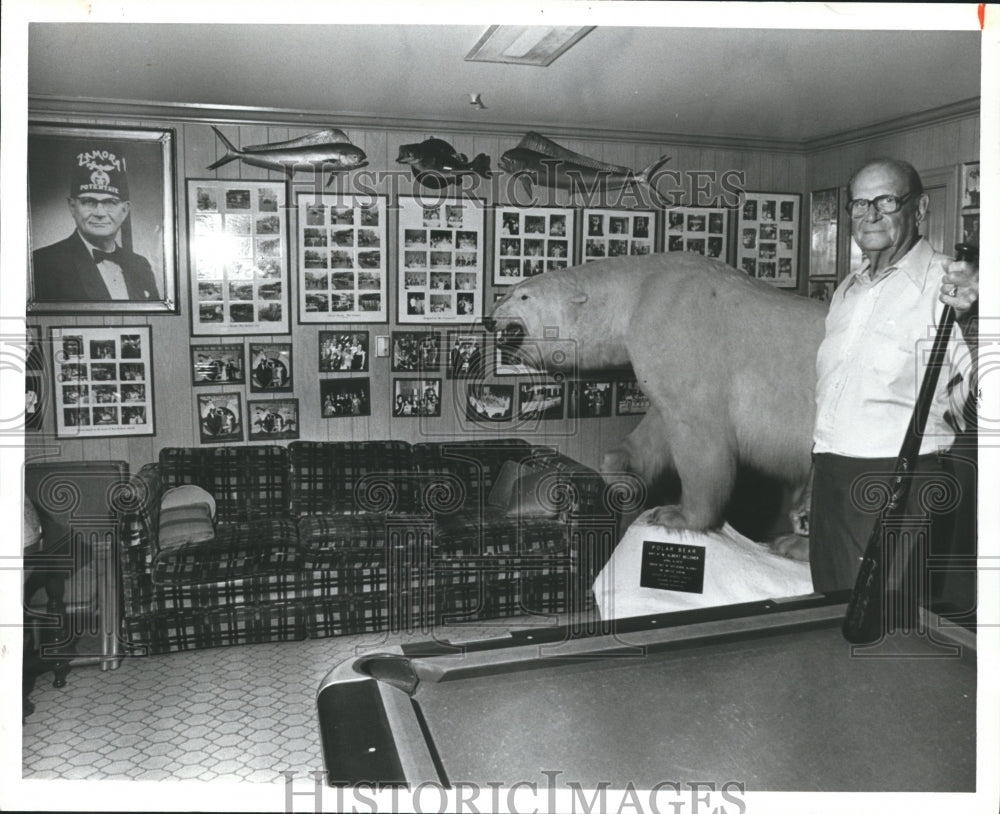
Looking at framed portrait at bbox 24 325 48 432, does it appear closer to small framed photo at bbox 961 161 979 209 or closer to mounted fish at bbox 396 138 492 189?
mounted fish at bbox 396 138 492 189

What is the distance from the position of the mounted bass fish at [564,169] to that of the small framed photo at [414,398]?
3.68ft

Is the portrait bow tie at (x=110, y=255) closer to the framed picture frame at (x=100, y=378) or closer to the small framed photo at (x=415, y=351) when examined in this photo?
the framed picture frame at (x=100, y=378)

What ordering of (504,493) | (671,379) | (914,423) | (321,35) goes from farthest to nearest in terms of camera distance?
1. (504,493)
2. (671,379)
3. (321,35)
4. (914,423)

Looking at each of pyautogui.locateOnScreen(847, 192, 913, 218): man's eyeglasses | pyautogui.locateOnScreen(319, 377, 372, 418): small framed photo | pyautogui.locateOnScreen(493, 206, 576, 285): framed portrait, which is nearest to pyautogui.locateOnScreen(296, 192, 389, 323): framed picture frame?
pyautogui.locateOnScreen(319, 377, 372, 418): small framed photo

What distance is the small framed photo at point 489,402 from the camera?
165 inches

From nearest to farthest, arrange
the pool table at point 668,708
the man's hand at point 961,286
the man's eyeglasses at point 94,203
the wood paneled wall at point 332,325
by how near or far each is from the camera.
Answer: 1. the pool table at point 668,708
2. the man's hand at point 961,286
3. the man's eyeglasses at point 94,203
4. the wood paneled wall at point 332,325

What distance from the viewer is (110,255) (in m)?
3.71

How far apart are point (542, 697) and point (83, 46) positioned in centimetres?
285

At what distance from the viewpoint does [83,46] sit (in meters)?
2.93

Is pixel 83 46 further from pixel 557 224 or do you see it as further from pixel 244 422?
pixel 557 224

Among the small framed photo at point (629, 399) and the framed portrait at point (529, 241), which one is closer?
the framed portrait at point (529, 241)

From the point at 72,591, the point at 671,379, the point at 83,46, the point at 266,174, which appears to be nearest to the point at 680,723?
the point at 671,379

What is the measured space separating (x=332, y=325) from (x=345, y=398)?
372 millimetres

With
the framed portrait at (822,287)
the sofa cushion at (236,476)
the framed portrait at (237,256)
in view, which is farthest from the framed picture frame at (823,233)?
the sofa cushion at (236,476)
